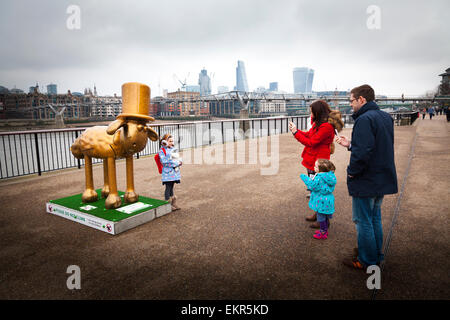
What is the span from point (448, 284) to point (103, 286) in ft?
11.9

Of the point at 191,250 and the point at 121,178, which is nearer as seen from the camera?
the point at 191,250

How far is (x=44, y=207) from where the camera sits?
5.57 m

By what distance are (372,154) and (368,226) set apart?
794 millimetres

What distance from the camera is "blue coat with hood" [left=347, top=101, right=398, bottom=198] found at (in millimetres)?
2904

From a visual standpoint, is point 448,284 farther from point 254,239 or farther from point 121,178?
point 121,178

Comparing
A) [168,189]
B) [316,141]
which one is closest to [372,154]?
[316,141]

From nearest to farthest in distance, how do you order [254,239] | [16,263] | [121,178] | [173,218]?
[16,263]
[254,239]
[173,218]
[121,178]

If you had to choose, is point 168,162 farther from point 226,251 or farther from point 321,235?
point 321,235

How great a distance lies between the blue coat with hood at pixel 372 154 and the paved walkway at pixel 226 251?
39.9 inches

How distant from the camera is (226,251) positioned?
12.1 feet

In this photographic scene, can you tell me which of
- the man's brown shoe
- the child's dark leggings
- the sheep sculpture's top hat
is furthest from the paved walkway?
the sheep sculpture's top hat

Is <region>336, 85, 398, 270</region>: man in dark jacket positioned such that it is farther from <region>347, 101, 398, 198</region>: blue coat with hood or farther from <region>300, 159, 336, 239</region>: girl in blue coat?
<region>300, 159, 336, 239</region>: girl in blue coat

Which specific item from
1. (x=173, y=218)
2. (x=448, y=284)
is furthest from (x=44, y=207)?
(x=448, y=284)
